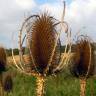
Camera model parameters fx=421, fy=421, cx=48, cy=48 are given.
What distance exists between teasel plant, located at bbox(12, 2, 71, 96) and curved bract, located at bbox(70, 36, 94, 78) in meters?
3.38

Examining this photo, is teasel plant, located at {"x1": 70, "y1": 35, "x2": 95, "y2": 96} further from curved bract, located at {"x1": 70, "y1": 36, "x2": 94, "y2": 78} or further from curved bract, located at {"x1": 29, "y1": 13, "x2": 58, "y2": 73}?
curved bract, located at {"x1": 29, "y1": 13, "x2": 58, "y2": 73}

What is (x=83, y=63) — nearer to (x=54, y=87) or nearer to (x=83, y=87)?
(x=83, y=87)

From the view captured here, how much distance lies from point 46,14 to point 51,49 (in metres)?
0.80

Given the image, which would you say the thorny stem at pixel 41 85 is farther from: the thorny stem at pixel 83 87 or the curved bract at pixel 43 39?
the thorny stem at pixel 83 87

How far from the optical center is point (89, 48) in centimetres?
1273

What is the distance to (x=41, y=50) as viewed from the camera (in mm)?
8461

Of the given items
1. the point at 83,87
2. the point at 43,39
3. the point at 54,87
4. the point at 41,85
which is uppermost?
the point at 43,39

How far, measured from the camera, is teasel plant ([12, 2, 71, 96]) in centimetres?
818

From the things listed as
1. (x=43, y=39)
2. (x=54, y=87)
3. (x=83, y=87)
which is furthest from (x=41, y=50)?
(x=54, y=87)

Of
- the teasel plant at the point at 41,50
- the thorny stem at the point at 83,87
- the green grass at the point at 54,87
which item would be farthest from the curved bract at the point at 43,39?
the green grass at the point at 54,87

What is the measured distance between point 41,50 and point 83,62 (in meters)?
3.98

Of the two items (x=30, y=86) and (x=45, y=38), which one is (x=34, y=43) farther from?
(x=30, y=86)

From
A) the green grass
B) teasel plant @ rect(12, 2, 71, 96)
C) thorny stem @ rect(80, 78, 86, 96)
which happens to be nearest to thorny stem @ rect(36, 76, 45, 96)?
teasel plant @ rect(12, 2, 71, 96)

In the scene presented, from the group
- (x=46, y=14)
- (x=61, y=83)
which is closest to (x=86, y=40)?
(x=46, y=14)
